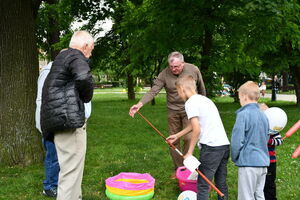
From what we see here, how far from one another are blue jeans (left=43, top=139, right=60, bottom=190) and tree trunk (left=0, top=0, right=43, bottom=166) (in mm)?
Answer: 1539

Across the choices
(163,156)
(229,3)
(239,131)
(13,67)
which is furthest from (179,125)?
(229,3)

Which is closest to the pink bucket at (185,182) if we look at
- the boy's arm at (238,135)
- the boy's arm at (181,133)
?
the boy's arm at (181,133)

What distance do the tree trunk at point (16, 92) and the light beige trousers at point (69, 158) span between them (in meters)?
2.55

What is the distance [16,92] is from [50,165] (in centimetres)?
191

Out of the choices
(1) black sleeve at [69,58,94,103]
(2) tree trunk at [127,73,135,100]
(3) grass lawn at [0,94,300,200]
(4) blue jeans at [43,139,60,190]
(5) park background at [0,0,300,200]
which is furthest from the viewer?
(2) tree trunk at [127,73,135,100]

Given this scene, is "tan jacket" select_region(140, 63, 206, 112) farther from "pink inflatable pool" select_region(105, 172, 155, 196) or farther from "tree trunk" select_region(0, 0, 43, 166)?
"tree trunk" select_region(0, 0, 43, 166)

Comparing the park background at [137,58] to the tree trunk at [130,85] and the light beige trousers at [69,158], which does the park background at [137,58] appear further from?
the tree trunk at [130,85]

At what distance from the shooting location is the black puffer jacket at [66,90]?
11.2ft

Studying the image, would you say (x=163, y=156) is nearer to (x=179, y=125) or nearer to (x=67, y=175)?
(x=179, y=125)

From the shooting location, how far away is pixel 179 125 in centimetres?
544

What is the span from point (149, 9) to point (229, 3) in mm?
2952

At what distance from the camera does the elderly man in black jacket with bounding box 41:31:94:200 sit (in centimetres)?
345

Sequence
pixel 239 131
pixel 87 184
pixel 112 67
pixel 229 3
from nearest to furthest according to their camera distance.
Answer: pixel 239 131 < pixel 87 184 < pixel 229 3 < pixel 112 67

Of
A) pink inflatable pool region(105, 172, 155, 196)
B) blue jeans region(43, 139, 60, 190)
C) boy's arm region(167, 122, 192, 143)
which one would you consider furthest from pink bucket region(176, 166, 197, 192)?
blue jeans region(43, 139, 60, 190)
